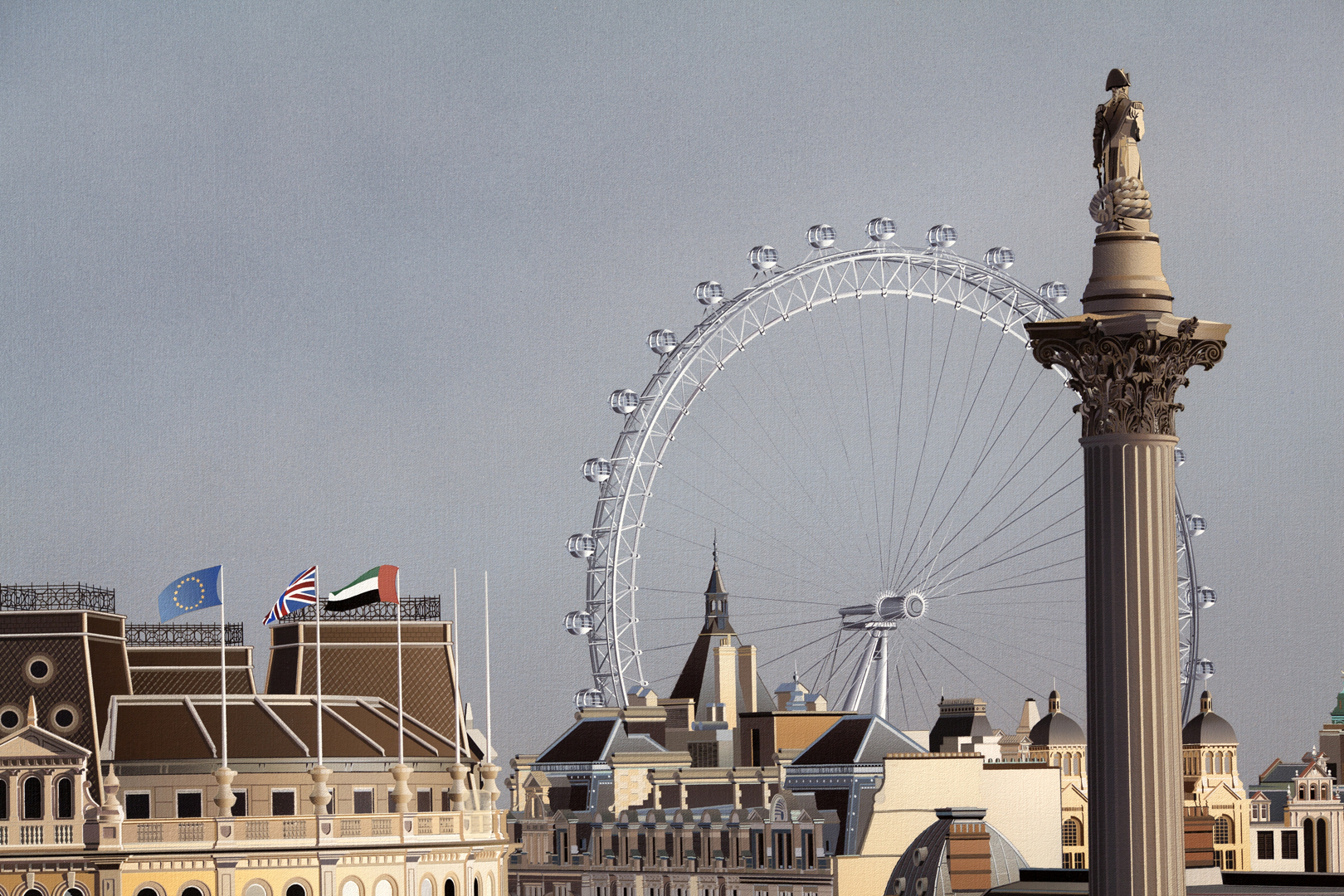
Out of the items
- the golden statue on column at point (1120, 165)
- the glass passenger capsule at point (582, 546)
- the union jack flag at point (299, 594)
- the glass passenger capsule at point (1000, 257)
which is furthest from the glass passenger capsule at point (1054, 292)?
the golden statue on column at point (1120, 165)

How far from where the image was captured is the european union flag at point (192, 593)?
336 ft

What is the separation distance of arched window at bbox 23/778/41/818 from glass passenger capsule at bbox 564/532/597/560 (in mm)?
54599

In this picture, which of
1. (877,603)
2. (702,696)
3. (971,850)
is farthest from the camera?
(702,696)

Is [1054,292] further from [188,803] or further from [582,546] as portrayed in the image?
[188,803]

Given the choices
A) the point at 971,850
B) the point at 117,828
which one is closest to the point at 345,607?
the point at 117,828

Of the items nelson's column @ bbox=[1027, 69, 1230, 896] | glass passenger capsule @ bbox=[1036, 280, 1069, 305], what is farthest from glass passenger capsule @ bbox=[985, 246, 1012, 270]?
nelson's column @ bbox=[1027, 69, 1230, 896]

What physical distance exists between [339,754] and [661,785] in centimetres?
5703

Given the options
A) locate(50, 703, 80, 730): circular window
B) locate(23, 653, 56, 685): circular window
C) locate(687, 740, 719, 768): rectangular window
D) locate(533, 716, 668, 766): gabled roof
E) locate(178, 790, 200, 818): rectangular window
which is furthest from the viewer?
locate(687, 740, 719, 768): rectangular window

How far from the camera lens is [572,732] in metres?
165

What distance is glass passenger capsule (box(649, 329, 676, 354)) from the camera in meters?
149

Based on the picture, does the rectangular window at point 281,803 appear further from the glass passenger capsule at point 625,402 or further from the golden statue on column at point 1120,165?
the golden statue on column at point 1120,165

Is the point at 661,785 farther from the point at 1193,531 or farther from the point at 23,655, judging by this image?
the point at 23,655

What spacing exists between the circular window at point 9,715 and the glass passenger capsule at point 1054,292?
230ft

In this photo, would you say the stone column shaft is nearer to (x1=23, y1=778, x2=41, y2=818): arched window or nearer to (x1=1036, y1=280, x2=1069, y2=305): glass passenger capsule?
(x1=23, y1=778, x2=41, y2=818): arched window
